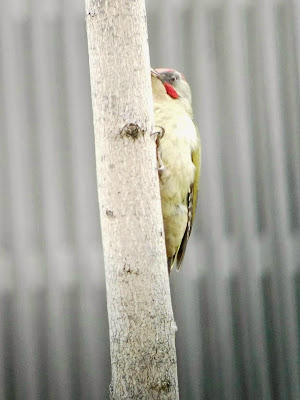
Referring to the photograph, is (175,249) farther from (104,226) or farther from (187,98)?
(104,226)

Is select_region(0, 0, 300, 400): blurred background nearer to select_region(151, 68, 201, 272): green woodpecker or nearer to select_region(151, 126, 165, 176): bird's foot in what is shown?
select_region(151, 68, 201, 272): green woodpecker

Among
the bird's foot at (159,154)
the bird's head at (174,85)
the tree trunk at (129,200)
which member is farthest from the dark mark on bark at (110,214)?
the bird's head at (174,85)

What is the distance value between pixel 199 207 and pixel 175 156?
0.61 m

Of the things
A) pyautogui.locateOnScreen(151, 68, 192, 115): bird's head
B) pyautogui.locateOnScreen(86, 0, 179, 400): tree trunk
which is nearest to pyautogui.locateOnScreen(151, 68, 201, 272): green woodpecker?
pyautogui.locateOnScreen(151, 68, 192, 115): bird's head

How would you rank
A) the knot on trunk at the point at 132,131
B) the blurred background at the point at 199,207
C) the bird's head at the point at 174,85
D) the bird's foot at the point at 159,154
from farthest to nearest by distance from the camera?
1. the blurred background at the point at 199,207
2. the bird's head at the point at 174,85
3. the bird's foot at the point at 159,154
4. the knot on trunk at the point at 132,131

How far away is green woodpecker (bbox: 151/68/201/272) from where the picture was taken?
1.40 metres

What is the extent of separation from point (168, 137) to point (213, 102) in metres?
0.64

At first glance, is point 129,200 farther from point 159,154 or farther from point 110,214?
point 159,154

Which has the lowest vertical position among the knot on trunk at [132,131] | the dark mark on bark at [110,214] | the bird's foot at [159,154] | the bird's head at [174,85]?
the dark mark on bark at [110,214]

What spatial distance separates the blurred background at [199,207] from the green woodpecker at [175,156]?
43 centimetres

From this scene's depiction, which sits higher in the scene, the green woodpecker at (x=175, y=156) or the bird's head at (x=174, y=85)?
the bird's head at (x=174, y=85)

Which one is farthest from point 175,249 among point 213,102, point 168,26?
point 168,26

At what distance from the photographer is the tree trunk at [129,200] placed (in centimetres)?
93

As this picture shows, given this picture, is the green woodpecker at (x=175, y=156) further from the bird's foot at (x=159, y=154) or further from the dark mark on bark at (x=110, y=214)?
the dark mark on bark at (x=110, y=214)
